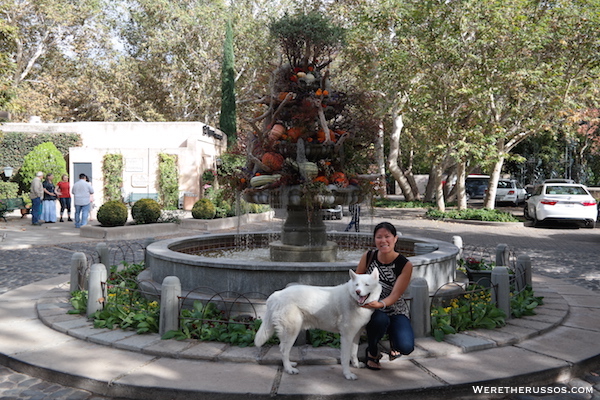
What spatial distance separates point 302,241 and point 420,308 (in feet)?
8.94

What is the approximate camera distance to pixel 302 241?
777 centimetres

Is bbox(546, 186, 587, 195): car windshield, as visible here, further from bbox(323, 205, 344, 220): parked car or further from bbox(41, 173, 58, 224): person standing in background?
bbox(41, 173, 58, 224): person standing in background

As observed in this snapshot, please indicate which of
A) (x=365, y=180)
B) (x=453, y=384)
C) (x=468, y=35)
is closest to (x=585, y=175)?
(x=468, y=35)

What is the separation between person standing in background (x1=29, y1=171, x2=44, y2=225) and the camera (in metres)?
17.2

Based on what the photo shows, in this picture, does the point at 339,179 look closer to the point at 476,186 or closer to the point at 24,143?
the point at 24,143

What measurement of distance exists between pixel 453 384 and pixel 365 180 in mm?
3873

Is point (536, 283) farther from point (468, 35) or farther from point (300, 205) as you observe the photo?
point (468, 35)

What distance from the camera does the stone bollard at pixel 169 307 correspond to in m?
5.42

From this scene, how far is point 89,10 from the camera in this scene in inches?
1356

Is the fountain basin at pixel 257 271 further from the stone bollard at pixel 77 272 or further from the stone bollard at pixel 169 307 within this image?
the stone bollard at pixel 77 272

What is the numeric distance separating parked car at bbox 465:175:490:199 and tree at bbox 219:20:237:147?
19466mm

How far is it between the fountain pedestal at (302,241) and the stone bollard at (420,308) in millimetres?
2459

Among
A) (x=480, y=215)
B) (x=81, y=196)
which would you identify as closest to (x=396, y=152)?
(x=480, y=215)

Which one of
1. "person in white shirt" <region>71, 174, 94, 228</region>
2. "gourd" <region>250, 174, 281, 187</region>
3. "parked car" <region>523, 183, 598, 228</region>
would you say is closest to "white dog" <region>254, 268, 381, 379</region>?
"gourd" <region>250, 174, 281, 187</region>
